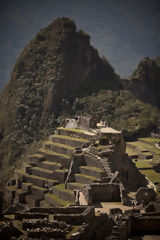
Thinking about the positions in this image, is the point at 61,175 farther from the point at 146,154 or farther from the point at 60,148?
the point at 146,154

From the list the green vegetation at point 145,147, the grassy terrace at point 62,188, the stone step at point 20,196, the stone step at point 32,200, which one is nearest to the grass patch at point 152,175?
the grassy terrace at point 62,188

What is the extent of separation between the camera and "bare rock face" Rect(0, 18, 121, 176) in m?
118

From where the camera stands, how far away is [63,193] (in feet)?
169

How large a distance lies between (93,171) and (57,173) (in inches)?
228

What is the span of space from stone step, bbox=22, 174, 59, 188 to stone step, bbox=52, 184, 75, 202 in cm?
132

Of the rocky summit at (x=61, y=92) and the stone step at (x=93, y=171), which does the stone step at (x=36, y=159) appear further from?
the rocky summit at (x=61, y=92)

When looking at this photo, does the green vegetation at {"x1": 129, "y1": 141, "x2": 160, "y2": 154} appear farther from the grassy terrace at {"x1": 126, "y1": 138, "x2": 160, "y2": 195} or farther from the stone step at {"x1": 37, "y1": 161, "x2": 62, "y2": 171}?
the stone step at {"x1": 37, "y1": 161, "x2": 62, "y2": 171}

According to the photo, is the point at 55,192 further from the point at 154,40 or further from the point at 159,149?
the point at 154,40

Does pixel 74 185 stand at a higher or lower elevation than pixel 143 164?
lower

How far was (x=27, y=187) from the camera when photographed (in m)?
57.6

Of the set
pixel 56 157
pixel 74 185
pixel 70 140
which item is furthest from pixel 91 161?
pixel 70 140

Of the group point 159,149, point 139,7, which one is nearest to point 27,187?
point 159,149

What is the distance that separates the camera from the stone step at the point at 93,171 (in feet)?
164

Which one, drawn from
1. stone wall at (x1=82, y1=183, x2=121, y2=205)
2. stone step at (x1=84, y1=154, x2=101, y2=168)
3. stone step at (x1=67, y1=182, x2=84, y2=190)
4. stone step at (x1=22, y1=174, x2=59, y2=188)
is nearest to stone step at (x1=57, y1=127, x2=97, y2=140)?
stone step at (x1=84, y1=154, x2=101, y2=168)
